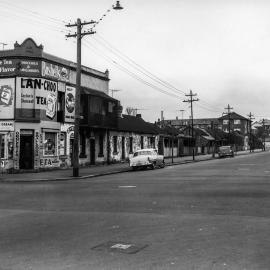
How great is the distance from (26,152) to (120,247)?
84.4 feet

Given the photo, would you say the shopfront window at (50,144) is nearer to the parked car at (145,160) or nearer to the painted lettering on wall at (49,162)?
the painted lettering on wall at (49,162)

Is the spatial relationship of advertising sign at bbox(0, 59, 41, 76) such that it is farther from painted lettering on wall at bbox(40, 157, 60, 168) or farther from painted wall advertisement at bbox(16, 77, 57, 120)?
painted lettering on wall at bbox(40, 157, 60, 168)

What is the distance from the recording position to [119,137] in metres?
47.2

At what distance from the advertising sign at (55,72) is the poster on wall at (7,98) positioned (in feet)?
8.17

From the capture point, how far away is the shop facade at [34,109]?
107 ft

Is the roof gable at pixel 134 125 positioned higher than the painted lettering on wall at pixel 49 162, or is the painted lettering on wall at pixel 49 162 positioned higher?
the roof gable at pixel 134 125

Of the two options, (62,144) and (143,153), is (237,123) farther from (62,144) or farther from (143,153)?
(62,144)

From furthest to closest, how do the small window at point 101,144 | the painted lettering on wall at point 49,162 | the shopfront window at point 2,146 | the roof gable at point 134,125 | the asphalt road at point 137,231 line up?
the roof gable at point 134,125 → the small window at point 101,144 → the painted lettering on wall at point 49,162 → the shopfront window at point 2,146 → the asphalt road at point 137,231

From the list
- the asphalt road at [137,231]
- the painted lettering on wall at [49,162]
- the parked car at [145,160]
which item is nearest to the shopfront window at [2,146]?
the painted lettering on wall at [49,162]

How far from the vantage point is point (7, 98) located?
1284 inches

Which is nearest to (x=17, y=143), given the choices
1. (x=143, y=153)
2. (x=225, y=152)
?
(x=143, y=153)

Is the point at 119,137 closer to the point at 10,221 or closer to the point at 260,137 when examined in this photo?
the point at 10,221

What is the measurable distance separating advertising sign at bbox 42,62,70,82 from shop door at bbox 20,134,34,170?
4.66 meters

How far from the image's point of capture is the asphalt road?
7445 mm
